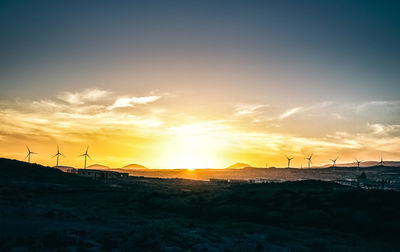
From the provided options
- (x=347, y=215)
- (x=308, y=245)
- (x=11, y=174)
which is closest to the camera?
(x=308, y=245)

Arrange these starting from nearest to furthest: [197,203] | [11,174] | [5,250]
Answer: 1. [5,250]
2. [197,203]
3. [11,174]

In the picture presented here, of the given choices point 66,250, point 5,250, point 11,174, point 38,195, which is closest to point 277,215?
point 66,250

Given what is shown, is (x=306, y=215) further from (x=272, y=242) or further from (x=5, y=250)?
(x=5, y=250)

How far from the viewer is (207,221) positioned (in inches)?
1553

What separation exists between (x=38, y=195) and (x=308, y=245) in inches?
1892

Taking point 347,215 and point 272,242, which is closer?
point 272,242

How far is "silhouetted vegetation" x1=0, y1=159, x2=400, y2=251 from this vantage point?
2367cm

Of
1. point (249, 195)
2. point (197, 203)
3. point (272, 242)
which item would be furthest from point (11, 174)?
point (272, 242)

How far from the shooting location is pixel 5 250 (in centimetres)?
1964

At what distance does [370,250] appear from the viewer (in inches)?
998

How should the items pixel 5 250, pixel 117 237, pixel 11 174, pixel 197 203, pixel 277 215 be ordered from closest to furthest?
pixel 5 250, pixel 117 237, pixel 277 215, pixel 197 203, pixel 11 174

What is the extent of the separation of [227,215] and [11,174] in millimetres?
71578

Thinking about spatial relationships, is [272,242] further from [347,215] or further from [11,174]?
[11,174]

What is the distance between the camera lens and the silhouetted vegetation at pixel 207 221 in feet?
77.7
